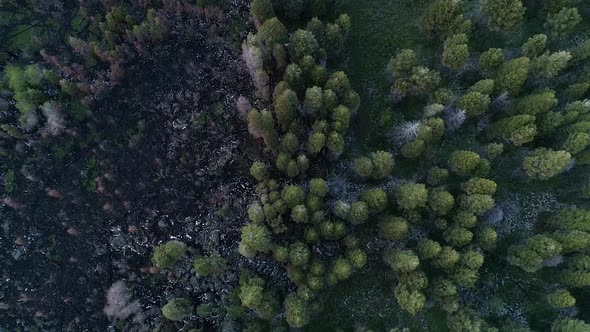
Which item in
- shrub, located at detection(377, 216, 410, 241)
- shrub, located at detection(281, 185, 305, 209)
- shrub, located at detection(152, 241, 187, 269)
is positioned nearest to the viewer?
shrub, located at detection(281, 185, 305, 209)

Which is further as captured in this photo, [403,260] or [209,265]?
[209,265]

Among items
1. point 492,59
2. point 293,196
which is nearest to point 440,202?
point 293,196

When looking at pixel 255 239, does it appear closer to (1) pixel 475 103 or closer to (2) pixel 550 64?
(1) pixel 475 103

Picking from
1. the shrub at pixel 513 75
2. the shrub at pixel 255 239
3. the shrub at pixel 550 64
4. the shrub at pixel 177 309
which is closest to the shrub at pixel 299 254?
the shrub at pixel 255 239

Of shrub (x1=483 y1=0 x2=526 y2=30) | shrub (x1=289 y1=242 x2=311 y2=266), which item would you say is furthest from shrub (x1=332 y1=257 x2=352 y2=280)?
shrub (x1=483 y1=0 x2=526 y2=30)

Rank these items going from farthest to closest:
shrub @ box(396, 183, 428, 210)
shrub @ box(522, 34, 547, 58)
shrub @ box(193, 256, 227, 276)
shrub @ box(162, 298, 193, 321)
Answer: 1. shrub @ box(522, 34, 547, 58)
2. shrub @ box(162, 298, 193, 321)
3. shrub @ box(193, 256, 227, 276)
4. shrub @ box(396, 183, 428, 210)

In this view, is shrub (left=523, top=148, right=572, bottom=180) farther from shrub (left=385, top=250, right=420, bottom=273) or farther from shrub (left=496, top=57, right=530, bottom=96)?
shrub (left=385, top=250, right=420, bottom=273)

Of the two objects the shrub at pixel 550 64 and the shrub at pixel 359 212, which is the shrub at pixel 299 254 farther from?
the shrub at pixel 550 64

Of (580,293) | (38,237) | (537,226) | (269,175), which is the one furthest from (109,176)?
(580,293)
